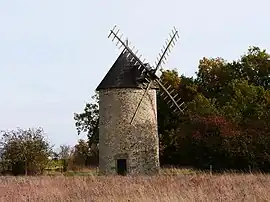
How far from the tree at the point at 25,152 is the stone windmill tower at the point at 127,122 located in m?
4.20

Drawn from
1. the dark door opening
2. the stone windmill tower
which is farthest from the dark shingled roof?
the dark door opening

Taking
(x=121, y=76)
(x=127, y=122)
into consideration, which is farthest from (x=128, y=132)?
(x=121, y=76)

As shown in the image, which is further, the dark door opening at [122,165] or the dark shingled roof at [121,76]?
the dark door opening at [122,165]

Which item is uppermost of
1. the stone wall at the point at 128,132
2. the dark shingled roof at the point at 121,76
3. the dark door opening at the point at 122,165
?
the dark shingled roof at the point at 121,76

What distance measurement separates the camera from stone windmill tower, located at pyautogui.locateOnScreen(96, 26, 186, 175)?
1382 inches

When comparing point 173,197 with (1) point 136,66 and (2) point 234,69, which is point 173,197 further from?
(2) point 234,69

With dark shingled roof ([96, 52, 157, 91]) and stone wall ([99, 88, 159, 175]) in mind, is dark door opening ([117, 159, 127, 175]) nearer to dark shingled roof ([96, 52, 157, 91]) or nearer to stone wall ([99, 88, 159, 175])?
stone wall ([99, 88, 159, 175])

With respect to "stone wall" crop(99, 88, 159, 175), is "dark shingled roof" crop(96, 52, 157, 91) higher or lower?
higher

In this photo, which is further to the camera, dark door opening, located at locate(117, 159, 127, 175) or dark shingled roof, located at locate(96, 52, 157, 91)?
dark door opening, located at locate(117, 159, 127, 175)

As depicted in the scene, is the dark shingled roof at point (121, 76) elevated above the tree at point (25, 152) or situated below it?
above

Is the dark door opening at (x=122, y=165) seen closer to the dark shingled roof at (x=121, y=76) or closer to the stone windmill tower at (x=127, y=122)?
the stone windmill tower at (x=127, y=122)

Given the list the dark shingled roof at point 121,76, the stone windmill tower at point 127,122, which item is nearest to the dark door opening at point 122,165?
the stone windmill tower at point 127,122

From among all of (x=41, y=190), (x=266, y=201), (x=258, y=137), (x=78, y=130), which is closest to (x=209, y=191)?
(x=266, y=201)

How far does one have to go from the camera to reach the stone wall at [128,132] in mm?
35094
